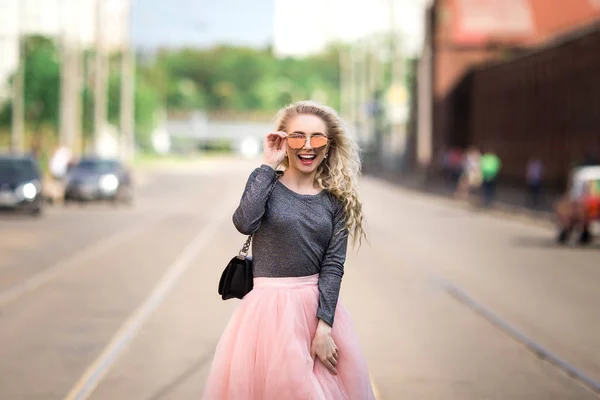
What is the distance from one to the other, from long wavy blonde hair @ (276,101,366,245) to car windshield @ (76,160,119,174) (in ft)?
119

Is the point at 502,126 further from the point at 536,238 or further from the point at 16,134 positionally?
the point at 536,238

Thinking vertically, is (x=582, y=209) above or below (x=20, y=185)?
below

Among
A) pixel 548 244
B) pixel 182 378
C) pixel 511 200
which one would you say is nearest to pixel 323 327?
pixel 182 378

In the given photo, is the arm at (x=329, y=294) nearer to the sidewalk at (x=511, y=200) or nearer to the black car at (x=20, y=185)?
the sidewalk at (x=511, y=200)

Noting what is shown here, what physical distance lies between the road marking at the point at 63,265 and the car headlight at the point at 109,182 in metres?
12.1

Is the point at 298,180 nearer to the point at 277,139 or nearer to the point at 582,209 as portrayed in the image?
the point at 277,139

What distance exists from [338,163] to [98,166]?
123ft

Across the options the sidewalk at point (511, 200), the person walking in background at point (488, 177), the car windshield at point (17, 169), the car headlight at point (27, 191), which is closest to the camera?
the car headlight at point (27, 191)

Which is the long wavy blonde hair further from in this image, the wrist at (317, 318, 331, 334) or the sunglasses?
the wrist at (317, 318, 331, 334)

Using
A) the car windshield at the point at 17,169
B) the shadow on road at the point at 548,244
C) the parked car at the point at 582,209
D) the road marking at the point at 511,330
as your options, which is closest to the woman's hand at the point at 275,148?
the road marking at the point at 511,330

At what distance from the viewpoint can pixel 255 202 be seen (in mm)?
5453

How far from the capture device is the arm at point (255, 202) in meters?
5.46

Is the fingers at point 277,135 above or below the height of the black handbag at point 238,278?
above

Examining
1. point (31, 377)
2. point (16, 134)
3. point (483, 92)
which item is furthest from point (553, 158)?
point (31, 377)
